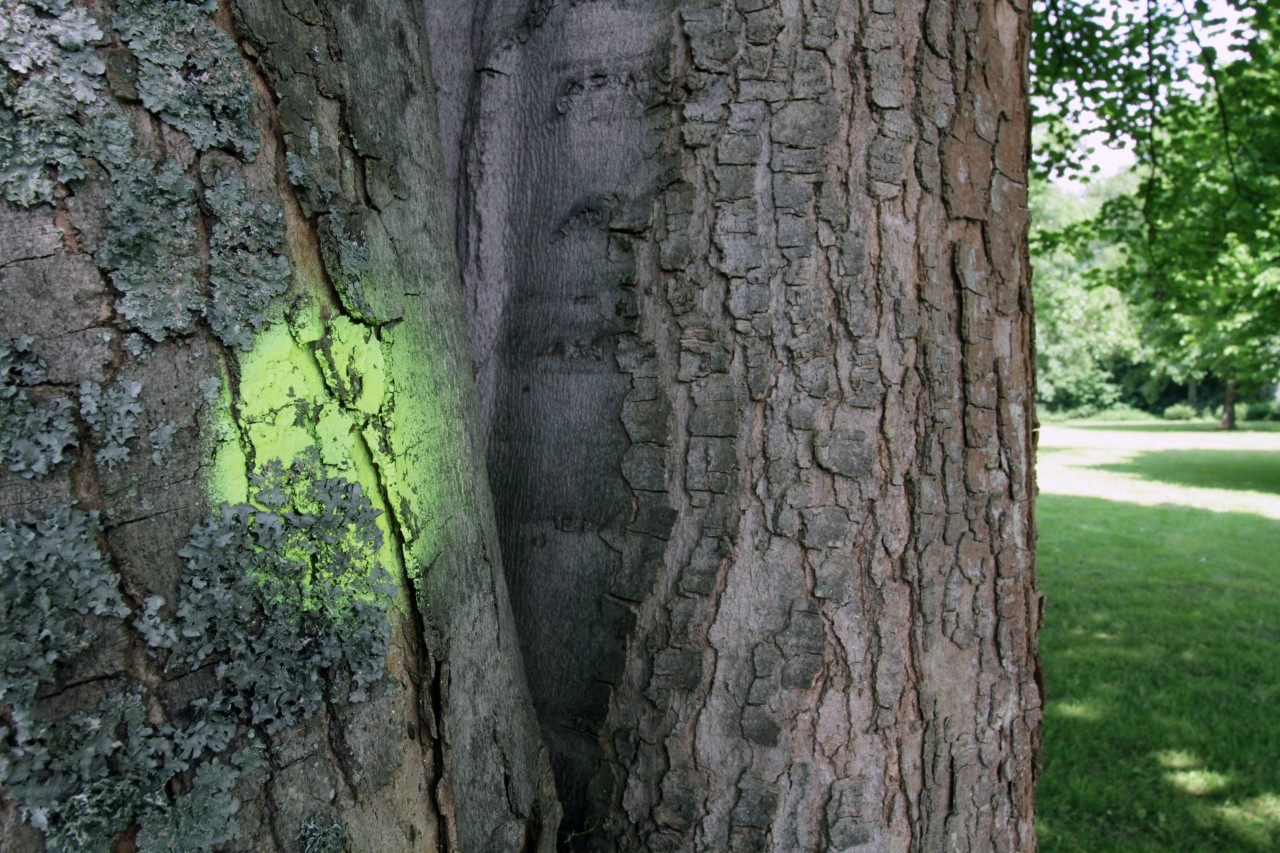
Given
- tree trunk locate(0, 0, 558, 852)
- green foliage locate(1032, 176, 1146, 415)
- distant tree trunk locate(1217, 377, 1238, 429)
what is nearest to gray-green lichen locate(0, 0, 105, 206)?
tree trunk locate(0, 0, 558, 852)

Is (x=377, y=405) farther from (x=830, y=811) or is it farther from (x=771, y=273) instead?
(x=830, y=811)

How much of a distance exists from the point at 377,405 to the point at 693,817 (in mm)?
881

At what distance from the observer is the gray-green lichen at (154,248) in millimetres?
961

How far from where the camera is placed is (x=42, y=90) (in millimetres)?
928

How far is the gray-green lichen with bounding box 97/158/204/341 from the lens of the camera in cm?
96

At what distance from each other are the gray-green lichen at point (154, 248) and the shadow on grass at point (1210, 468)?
17383 millimetres

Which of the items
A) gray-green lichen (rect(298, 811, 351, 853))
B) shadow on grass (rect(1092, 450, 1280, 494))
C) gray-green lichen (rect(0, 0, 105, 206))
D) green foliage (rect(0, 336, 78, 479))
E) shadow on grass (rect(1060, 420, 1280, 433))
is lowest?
shadow on grass (rect(1092, 450, 1280, 494))

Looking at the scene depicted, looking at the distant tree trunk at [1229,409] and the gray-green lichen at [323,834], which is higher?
the gray-green lichen at [323,834]

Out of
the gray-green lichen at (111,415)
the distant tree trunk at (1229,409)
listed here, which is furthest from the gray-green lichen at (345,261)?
the distant tree trunk at (1229,409)

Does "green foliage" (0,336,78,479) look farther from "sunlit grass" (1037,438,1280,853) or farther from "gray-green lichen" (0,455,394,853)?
"sunlit grass" (1037,438,1280,853)

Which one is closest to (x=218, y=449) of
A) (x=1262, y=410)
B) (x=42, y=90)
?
(x=42, y=90)

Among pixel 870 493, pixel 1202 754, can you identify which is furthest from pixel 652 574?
pixel 1202 754

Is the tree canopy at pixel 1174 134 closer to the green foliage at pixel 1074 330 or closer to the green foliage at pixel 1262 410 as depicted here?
the green foliage at pixel 1074 330

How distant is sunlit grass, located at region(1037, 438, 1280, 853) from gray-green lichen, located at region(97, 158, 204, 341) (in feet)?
14.1
